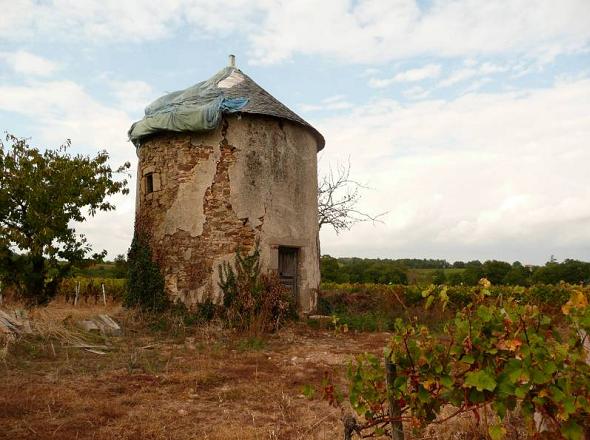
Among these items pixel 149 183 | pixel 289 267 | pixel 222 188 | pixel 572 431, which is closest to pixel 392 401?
pixel 572 431

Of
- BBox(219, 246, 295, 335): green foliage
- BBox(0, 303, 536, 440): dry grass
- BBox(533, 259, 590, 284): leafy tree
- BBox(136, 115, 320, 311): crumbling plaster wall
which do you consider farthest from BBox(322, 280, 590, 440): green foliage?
BBox(533, 259, 590, 284): leafy tree

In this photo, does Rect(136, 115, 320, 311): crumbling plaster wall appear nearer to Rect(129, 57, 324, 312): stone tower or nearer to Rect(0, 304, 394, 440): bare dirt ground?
Rect(129, 57, 324, 312): stone tower

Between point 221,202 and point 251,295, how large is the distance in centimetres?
206

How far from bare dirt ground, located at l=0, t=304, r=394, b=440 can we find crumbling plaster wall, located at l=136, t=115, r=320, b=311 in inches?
62.6

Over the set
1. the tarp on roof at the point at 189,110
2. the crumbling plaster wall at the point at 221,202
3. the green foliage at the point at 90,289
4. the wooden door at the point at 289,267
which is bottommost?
the green foliage at the point at 90,289

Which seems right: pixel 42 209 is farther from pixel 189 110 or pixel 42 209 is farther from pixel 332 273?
pixel 332 273

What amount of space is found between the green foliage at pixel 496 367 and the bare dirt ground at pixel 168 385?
2.73ft

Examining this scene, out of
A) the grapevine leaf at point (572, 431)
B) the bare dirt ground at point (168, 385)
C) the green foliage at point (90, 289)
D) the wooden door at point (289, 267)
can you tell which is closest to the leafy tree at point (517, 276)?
the wooden door at point (289, 267)

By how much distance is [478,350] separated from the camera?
239 centimetres

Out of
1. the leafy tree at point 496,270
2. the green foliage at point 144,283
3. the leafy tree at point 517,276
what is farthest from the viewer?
the leafy tree at point 496,270

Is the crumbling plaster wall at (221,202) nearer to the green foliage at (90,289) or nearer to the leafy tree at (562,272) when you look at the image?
the green foliage at (90,289)

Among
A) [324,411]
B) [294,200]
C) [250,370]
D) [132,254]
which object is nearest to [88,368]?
[250,370]

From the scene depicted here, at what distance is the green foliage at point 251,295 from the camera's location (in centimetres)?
977

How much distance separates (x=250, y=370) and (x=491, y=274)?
2225cm
